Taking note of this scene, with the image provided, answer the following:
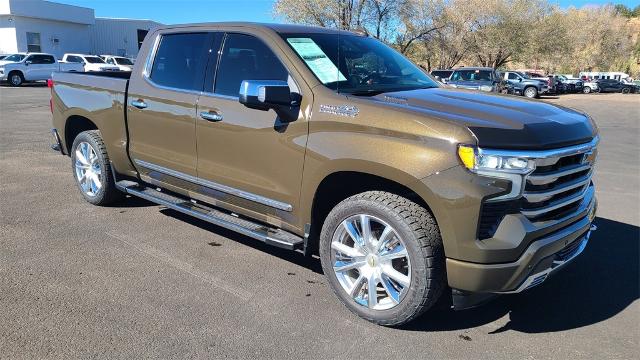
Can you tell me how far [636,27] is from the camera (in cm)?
11938

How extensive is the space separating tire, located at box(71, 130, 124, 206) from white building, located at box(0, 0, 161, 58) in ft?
105

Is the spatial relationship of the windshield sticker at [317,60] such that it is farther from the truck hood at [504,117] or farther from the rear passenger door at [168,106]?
the rear passenger door at [168,106]

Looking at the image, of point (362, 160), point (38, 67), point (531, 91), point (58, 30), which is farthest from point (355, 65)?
point (58, 30)

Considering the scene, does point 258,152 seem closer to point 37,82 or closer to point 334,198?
point 334,198

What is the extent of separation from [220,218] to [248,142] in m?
0.75

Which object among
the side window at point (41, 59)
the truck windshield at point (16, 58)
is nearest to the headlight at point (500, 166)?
the side window at point (41, 59)

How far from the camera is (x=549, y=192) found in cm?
306

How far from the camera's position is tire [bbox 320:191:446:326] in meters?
3.12

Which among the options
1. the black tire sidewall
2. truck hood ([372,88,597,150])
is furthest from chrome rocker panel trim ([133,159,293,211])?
truck hood ([372,88,597,150])

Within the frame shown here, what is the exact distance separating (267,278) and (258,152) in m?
1.00

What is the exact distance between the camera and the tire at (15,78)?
95.8ft

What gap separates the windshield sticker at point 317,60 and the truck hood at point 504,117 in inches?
15.4

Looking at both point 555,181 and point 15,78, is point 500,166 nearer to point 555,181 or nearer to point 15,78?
point 555,181

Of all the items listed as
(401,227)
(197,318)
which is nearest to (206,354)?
(197,318)
